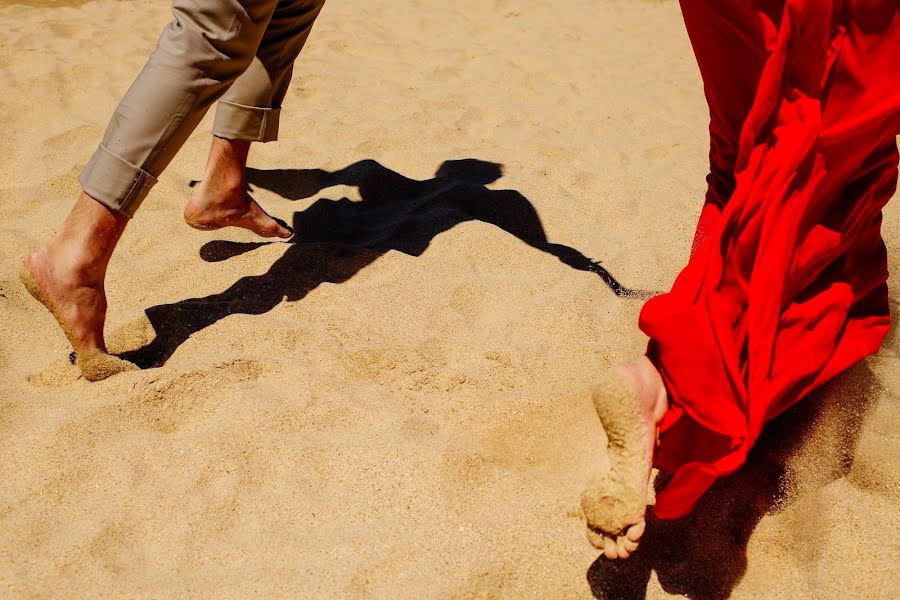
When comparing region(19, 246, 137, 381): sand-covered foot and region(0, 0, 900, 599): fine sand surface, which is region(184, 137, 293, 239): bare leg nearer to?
region(0, 0, 900, 599): fine sand surface

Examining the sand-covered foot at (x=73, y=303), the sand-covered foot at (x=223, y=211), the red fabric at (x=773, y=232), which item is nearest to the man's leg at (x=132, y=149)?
the sand-covered foot at (x=73, y=303)

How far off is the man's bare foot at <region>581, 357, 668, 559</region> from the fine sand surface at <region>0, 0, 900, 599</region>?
0.62ft

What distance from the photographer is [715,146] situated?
169 cm

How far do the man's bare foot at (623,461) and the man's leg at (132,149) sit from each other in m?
1.11

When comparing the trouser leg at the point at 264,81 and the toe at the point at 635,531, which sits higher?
the trouser leg at the point at 264,81

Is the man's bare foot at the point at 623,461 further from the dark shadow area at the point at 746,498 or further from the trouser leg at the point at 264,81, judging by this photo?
the trouser leg at the point at 264,81

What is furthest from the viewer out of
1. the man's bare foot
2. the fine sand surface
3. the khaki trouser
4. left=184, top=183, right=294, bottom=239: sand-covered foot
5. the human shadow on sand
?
left=184, top=183, right=294, bottom=239: sand-covered foot

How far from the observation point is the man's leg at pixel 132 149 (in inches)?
65.2

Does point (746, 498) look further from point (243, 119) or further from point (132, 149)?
point (243, 119)

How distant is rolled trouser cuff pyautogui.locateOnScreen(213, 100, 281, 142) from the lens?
222 cm

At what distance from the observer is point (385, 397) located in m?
1.69

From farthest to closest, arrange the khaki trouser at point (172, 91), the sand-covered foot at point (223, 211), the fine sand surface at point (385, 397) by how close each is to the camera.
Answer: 1. the sand-covered foot at point (223, 211)
2. the khaki trouser at point (172, 91)
3. the fine sand surface at point (385, 397)

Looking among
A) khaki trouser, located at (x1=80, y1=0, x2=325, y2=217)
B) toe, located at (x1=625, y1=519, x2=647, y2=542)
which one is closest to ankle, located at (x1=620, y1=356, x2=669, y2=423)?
toe, located at (x1=625, y1=519, x2=647, y2=542)

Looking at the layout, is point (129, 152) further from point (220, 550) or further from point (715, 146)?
point (715, 146)
